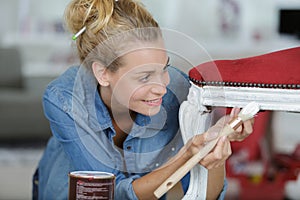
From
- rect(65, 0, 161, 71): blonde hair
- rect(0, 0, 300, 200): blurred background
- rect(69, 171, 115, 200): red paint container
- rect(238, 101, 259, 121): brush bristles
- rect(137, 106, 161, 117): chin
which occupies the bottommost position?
rect(0, 0, 300, 200): blurred background

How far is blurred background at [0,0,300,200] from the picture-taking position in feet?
10.3

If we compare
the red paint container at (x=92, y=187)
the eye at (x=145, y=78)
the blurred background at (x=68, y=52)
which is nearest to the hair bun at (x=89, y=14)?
the eye at (x=145, y=78)

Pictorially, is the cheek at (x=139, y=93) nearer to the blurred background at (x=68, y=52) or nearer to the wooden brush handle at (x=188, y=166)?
the wooden brush handle at (x=188, y=166)

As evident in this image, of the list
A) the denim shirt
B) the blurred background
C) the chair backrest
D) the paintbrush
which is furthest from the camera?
the chair backrest

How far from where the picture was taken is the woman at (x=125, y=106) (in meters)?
1.19

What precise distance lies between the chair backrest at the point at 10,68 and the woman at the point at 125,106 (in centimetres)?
298

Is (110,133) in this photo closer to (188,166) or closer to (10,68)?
(188,166)

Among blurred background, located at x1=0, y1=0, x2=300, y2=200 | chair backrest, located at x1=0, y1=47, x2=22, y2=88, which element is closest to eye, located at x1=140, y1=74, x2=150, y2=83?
blurred background, located at x1=0, y1=0, x2=300, y2=200

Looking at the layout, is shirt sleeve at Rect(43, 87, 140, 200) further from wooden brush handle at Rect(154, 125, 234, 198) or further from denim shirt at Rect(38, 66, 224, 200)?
wooden brush handle at Rect(154, 125, 234, 198)

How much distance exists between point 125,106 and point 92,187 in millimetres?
175

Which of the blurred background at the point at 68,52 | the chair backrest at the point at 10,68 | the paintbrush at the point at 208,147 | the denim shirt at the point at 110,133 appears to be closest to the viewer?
the paintbrush at the point at 208,147

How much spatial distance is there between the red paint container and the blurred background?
5.53 feet

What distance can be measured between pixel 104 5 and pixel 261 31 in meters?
4.56

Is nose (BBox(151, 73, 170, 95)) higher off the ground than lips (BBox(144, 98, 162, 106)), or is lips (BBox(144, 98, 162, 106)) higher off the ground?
nose (BBox(151, 73, 170, 95))
